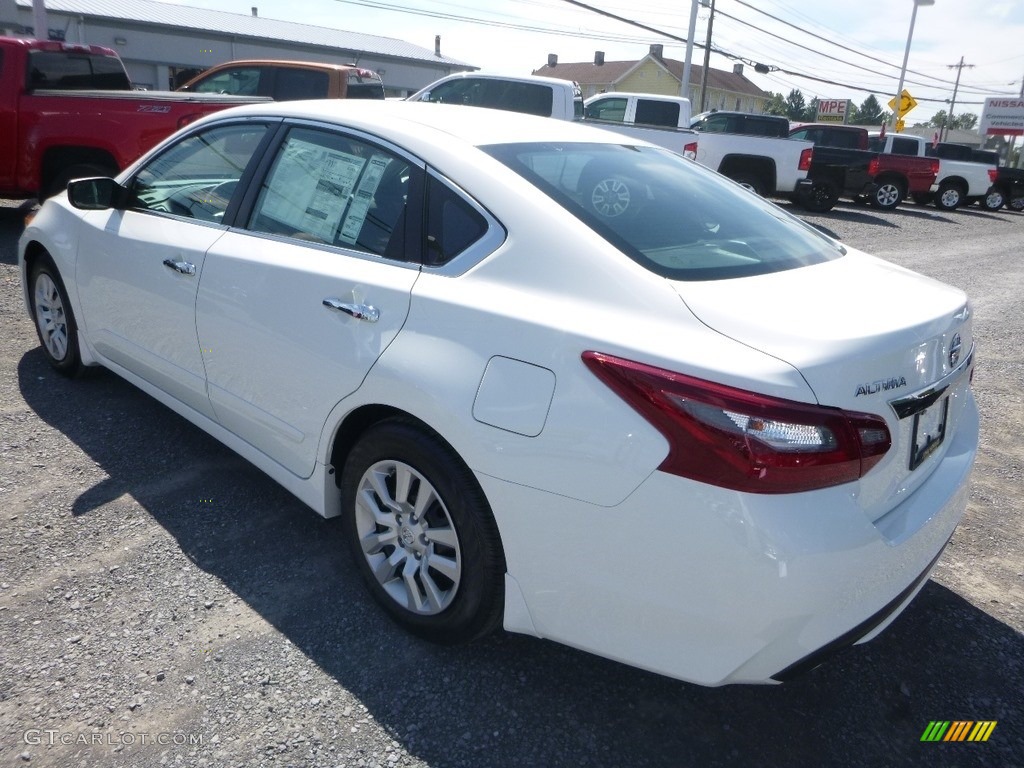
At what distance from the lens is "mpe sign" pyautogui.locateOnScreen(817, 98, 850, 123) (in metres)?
59.1

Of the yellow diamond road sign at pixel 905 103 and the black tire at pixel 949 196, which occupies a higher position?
the yellow diamond road sign at pixel 905 103

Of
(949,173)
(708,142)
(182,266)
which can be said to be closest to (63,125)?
(182,266)

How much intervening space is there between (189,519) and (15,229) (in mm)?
7499

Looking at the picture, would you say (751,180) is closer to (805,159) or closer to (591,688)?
(805,159)

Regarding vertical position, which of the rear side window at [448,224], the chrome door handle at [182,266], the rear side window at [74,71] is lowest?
the chrome door handle at [182,266]

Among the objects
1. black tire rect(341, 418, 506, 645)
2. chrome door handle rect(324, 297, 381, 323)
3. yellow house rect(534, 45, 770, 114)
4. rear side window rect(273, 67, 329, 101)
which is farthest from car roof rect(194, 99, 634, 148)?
yellow house rect(534, 45, 770, 114)

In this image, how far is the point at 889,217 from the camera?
1923 centimetres

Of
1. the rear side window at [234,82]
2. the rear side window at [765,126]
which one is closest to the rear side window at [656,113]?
the rear side window at [765,126]

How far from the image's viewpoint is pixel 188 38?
33.0m

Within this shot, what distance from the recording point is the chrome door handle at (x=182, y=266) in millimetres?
3334

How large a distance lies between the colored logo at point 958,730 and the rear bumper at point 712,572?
0.52 m

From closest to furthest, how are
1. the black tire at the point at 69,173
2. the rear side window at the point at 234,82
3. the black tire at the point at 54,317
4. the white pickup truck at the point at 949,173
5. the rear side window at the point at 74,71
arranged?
the black tire at the point at 54,317, the black tire at the point at 69,173, the rear side window at the point at 74,71, the rear side window at the point at 234,82, the white pickup truck at the point at 949,173

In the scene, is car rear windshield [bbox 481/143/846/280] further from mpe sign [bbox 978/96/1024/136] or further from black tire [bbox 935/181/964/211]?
mpe sign [bbox 978/96/1024/136]

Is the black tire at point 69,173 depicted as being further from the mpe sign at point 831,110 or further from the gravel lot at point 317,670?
the mpe sign at point 831,110
